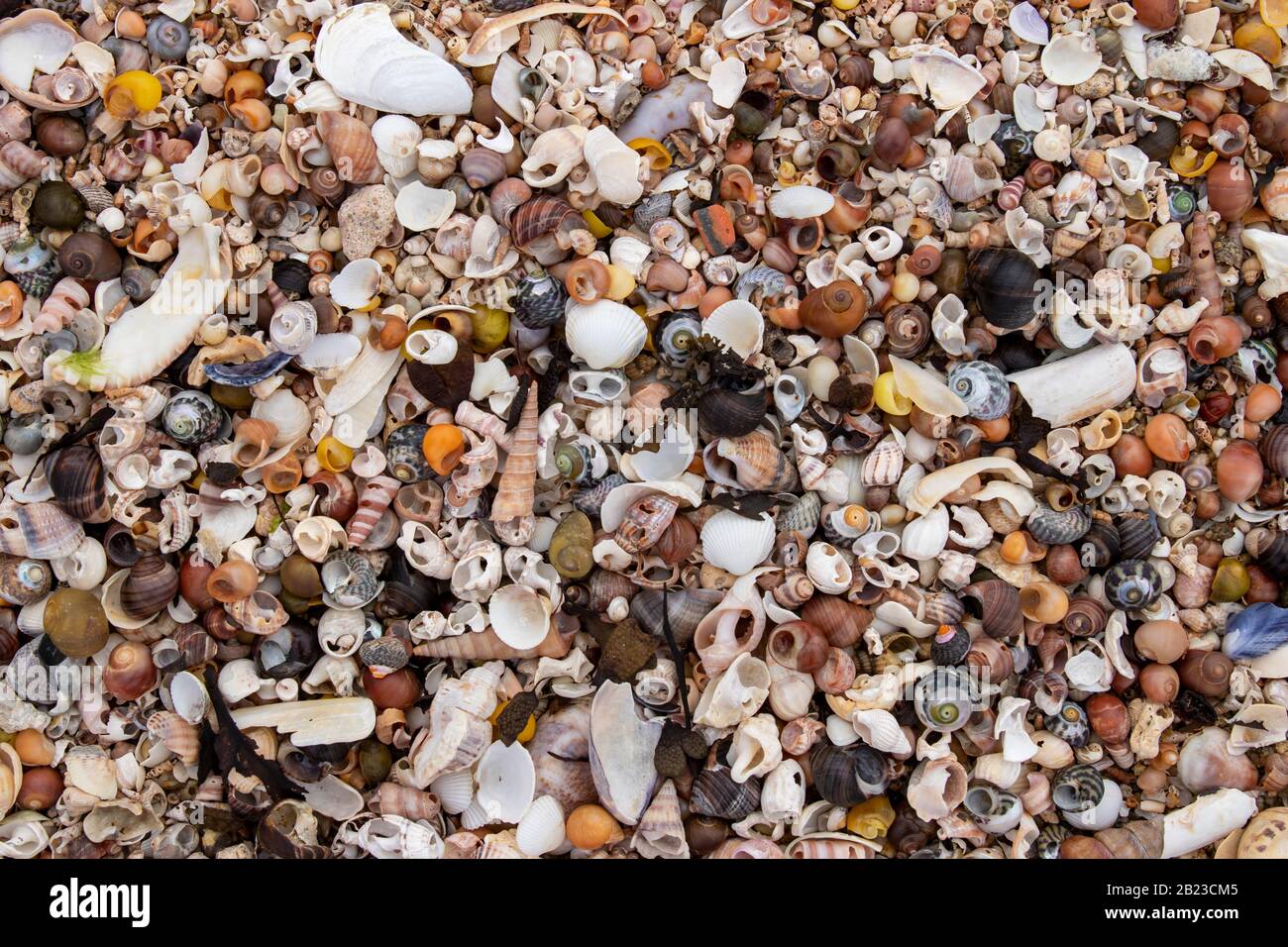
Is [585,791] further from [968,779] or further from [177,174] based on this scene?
[177,174]

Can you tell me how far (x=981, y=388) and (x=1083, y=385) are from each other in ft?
1.39

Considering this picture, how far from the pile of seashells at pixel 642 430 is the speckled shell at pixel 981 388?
18 mm

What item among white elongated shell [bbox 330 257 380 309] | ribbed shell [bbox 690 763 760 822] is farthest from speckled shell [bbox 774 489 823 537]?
white elongated shell [bbox 330 257 380 309]

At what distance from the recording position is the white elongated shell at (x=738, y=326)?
12.5ft

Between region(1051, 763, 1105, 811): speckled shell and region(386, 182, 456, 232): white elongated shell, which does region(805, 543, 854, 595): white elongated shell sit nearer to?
region(1051, 763, 1105, 811): speckled shell

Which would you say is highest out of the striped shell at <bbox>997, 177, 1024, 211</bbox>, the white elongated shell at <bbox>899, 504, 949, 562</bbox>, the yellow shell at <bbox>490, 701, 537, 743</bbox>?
the striped shell at <bbox>997, 177, 1024, 211</bbox>

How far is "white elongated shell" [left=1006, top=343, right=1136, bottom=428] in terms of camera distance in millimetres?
3879

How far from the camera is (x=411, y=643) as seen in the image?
377cm

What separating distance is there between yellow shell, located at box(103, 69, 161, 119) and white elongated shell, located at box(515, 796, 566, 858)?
10.0ft

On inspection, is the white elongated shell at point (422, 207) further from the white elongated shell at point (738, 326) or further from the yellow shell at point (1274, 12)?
the yellow shell at point (1274, 12)

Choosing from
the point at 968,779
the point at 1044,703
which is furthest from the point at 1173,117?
the point at 968,779

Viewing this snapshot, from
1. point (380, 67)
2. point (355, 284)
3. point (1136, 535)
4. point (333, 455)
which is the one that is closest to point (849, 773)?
point (1136, 535)

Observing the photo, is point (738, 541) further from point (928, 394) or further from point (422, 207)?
point (422, 207)

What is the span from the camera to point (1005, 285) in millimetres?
3812
